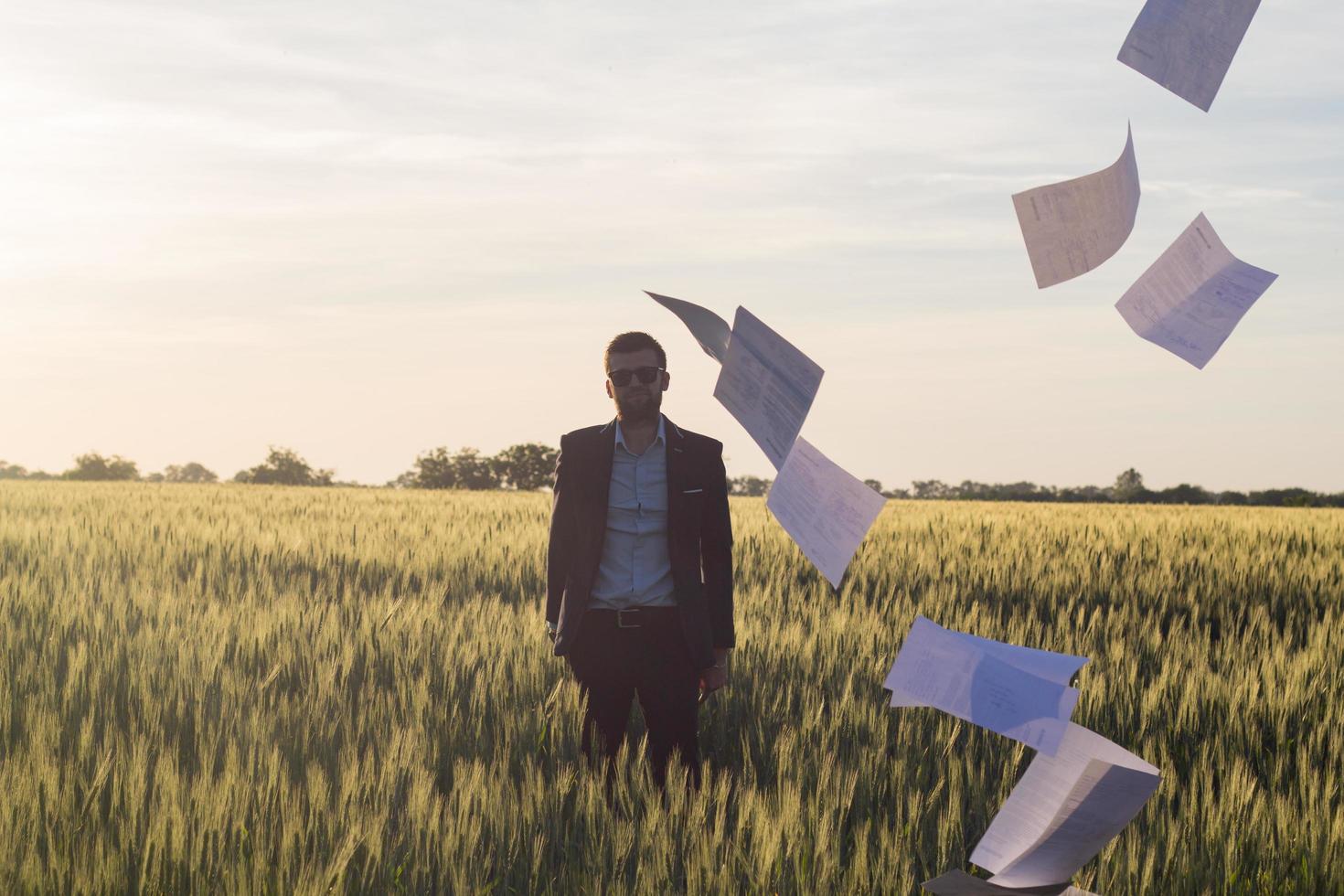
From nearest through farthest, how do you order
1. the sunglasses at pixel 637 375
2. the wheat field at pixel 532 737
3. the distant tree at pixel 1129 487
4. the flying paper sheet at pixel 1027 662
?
the flying paper sheet at pixel 1027 662 → the wheat field at pixel 532 737 → the sunglasses at pixel 637 375 → the distant tree at pixel 1129 487

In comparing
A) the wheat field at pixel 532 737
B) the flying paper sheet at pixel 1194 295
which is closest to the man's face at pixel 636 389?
the wheat field at pixel 532 737

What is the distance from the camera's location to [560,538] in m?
3.92

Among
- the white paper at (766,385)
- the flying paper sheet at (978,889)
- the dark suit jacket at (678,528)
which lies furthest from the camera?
the dark suit jacket at (678,528)

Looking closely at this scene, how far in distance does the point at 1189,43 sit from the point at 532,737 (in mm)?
3435

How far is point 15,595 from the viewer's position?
665 cm

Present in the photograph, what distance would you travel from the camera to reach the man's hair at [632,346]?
3619 millimetres

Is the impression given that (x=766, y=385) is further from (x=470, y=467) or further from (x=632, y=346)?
(x=470, y=467)

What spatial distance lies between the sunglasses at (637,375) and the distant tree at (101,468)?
48221mm

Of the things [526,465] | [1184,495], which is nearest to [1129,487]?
[1184,495]

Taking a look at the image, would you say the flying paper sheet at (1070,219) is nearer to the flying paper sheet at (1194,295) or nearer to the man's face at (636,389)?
the flying paper sheet at (1194,295)

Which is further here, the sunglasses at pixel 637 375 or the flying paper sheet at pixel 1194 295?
the sunglasses at pixel 637 375

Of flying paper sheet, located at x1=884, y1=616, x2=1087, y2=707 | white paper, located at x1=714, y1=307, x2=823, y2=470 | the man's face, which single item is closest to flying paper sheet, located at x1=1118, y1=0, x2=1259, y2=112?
white paper, located at x1=714, y1=307, x2=823, y2=470

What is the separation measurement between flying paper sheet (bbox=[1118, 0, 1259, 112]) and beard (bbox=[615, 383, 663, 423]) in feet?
7.80

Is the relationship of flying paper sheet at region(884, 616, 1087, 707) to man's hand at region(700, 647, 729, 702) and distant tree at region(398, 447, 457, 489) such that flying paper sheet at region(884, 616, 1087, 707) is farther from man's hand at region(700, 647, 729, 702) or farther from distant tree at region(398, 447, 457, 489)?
distant tree at region(398, 447, 457, 489)
